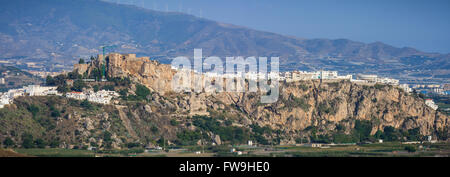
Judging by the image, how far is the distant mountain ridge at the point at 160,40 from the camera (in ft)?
417

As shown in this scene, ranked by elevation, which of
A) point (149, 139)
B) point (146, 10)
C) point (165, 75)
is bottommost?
point (149, 139)

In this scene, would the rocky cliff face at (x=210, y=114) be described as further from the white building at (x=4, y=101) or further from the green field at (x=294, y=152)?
the green field at (x=294, y=152)

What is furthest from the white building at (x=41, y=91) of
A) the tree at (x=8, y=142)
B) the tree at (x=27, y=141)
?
the tree at (x=8, y=142)

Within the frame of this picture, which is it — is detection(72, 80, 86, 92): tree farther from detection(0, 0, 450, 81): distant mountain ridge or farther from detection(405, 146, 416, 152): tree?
detection(0, 0, 450, 81): distant mountain ridge

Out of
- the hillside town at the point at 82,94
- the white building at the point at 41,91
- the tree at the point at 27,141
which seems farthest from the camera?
the white building at the point at 41,91

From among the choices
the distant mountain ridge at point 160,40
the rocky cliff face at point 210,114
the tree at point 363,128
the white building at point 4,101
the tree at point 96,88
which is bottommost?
the tree at point 363,128

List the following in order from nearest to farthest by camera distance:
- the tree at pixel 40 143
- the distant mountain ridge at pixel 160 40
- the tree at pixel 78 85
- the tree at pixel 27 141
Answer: the tree at pixel 27 141
the tree at pixel 40 143
the tree at pixel 78 85
the distant mountain ridge at pixel 160 40

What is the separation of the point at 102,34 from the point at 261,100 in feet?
304

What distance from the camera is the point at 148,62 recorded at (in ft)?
180

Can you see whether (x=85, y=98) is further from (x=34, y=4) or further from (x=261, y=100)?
(x=34, y=4)

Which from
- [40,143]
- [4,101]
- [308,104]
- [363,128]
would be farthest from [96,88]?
[363,128]

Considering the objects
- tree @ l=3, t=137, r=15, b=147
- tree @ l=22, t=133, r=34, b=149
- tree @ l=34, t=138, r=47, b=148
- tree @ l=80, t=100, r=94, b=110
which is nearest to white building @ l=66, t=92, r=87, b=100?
tree @ l=80, t=100, r=94, b=110

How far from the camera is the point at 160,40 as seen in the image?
149 m
